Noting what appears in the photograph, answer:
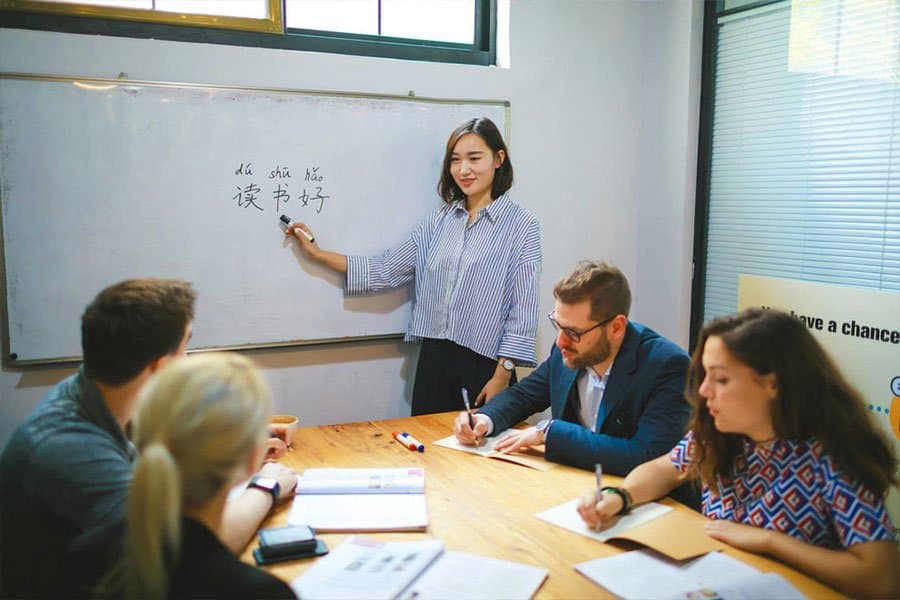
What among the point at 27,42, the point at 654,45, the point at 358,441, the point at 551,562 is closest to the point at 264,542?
the point at 551,562

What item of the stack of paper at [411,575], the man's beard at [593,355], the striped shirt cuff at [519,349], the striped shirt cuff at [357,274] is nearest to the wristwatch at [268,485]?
the stack of paper at [411,575]

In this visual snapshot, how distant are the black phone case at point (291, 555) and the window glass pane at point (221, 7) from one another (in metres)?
2.19

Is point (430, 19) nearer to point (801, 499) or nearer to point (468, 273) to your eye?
point (468, 273)

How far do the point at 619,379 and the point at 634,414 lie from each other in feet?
0.34

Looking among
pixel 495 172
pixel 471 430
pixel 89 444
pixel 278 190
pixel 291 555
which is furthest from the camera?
pixel 495 172

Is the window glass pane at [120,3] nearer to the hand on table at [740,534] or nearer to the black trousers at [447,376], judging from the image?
the black trousers at [447,376]

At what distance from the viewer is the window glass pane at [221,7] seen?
9.53ft

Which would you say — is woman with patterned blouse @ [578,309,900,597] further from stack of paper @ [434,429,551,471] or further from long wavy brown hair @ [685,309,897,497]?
stack of paper @ [434,429,551,471]

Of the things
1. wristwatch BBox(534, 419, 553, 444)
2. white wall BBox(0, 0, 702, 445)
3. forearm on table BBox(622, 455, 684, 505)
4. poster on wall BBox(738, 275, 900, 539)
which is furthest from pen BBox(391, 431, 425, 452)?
poster on wall BBox(738, 275, 900, 539)

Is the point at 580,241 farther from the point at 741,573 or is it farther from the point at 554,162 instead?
the point at 741,573

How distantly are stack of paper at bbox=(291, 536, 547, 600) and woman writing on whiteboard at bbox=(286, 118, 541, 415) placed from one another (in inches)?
55.3

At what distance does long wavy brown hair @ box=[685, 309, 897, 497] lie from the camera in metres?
1.48

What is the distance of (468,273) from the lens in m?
3.07

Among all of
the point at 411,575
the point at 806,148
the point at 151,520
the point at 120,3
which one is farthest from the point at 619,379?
the point at 120,3
